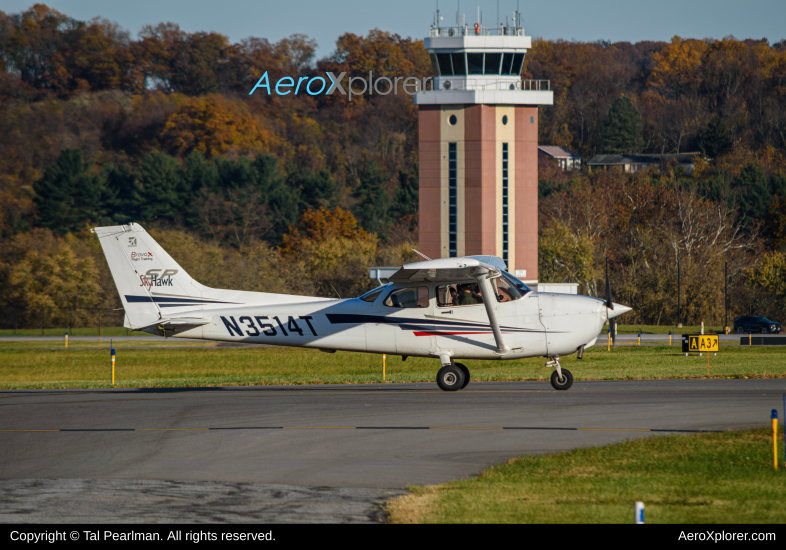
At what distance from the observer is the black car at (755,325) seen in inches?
2482

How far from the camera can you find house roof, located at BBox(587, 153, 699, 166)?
391 ft

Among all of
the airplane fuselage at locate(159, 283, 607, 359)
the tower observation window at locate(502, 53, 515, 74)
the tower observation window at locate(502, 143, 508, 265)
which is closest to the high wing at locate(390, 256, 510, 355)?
the airplane fuselage at locate(159, 283, 607, 359)

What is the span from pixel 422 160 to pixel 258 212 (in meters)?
26.4

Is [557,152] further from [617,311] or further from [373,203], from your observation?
[617,311]

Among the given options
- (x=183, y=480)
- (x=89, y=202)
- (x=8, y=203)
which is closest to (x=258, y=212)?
(x=89, y=202)

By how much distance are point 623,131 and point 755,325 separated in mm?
67061

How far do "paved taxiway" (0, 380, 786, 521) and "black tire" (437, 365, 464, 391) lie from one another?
0.21 m

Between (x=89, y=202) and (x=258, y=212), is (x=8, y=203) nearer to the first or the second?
(x=89, y=202)

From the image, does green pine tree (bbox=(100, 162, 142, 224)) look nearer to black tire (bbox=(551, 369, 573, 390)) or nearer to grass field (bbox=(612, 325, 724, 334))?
grass field (bbox=(612, 325, 724, 334))

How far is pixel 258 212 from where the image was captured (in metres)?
91.2

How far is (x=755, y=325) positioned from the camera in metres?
63.4

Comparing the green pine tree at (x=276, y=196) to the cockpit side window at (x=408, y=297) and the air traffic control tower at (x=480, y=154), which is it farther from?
the cockpit side window at (x=408, y=297)

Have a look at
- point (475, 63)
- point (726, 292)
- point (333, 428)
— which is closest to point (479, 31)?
point (475, 63)

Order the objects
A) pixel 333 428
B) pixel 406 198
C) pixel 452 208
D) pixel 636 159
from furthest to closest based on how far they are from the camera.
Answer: pixel 636 159 → pixel 406 198 → pixel 452 208 → pixel 333 428
